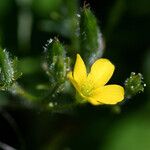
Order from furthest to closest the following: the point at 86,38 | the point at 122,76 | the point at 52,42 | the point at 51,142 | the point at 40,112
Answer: the point at 122,76 → the point at 51,142 → the point at 40,112 → the point at 86,38 → the point at 52,42

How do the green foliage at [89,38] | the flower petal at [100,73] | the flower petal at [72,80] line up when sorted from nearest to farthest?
the flower petal at [72,80]
the flower petal at [100,73]
the green foliage at [89,38]

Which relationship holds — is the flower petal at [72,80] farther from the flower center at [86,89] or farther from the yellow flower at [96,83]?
the flower center at [86,89]

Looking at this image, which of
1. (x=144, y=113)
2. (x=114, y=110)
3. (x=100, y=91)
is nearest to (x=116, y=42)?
(x=144, y=113)

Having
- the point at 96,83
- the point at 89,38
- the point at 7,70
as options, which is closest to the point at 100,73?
the point at 96,83

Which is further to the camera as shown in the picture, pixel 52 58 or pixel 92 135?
pixel 92 135

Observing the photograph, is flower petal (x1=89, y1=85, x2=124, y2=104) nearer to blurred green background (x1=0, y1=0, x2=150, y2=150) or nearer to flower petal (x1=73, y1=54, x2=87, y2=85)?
flower petal (x1=73, y1=54, x2=87, y2=85)

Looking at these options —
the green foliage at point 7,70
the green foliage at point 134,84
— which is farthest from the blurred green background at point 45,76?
the green foliage at point 7,70

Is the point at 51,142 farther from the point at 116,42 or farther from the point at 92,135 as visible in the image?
the point at 116,42
